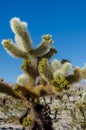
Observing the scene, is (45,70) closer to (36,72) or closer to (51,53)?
(36,72)

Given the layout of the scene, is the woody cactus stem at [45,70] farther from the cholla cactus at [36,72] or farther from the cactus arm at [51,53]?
the cactus arm at [51,53]

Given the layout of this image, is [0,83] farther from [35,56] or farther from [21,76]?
[35,56]

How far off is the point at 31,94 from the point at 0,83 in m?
0.57

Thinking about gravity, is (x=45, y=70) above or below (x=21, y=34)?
below

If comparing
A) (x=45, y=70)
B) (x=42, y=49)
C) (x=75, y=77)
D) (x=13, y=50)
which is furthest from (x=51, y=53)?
(x=45, y=70)

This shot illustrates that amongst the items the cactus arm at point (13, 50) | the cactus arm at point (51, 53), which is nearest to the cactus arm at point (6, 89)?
the cactus arm at point (13, 50)

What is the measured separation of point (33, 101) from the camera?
20.1 ft

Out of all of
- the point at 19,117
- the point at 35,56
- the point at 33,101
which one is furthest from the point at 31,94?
the point at 19,117

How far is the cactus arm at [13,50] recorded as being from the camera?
631 centimetres

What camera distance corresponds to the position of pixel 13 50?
20.9 feet

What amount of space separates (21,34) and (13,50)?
34cm

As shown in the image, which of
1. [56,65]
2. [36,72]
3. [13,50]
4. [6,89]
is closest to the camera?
[56,65]

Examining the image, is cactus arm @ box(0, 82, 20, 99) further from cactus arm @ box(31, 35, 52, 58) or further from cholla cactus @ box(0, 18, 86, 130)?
cactus arm @ box(31, 35, 52, 58)

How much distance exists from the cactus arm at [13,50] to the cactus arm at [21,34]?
0.11 metres
